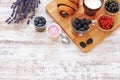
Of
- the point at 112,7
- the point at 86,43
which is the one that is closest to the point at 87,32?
the point at 86,43

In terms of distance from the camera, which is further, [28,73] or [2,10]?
[2,10]

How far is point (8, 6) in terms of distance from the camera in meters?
1.39

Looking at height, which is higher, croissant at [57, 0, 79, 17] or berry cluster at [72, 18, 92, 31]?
croissant at [57, 0, 79, 17]

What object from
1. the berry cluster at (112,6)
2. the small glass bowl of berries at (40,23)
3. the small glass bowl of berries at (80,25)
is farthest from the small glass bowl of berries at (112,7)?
the small glass bowl of berries at (40,23)

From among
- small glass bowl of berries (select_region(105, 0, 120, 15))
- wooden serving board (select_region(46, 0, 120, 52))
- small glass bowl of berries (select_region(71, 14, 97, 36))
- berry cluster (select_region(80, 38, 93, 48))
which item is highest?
small glass bowl of berries (select_region(105, 0, 120, 15))

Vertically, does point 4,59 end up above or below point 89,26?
below

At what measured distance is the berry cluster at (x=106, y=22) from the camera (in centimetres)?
133

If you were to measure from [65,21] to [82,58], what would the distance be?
177 mm

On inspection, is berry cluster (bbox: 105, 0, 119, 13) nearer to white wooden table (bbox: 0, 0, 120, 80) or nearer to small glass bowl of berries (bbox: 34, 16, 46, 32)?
white wooden table (bbox: 0, 0, 120, 80)

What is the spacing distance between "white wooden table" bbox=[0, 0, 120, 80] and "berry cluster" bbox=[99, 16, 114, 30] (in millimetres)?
44

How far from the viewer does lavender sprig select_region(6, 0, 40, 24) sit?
1.35m

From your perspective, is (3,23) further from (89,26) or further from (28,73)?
(89,26)

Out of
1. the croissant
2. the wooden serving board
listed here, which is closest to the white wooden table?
the wooden serving board

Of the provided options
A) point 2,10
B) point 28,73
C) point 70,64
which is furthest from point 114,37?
point 2,10
